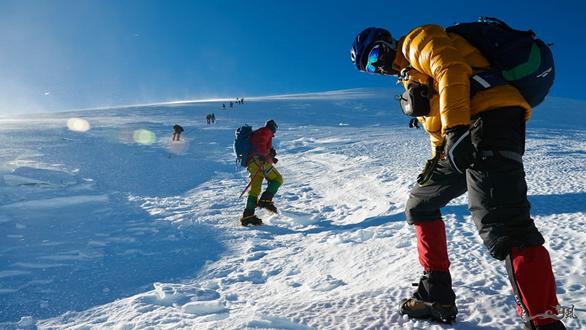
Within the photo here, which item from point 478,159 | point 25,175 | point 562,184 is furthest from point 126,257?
point 25,175

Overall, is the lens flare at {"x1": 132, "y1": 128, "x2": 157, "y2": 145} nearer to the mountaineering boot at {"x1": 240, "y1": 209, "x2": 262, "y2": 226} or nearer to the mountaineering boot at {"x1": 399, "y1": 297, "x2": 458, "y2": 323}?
the mountaineering boot at {"x1": 240, "y1": 209, "x2": 262, "y2": 226}

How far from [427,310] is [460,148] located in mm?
958

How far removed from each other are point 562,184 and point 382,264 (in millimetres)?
3573

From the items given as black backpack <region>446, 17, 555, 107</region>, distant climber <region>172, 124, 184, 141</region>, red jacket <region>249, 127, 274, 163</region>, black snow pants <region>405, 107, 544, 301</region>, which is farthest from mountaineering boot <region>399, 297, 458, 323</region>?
distant climber <region>172, 124, 184, 141</region>

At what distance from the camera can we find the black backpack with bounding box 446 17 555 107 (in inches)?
77.4

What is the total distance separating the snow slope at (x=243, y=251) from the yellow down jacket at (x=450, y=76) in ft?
3.66

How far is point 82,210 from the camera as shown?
23.4ft

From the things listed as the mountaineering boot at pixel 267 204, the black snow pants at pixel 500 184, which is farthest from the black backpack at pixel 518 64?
the mountaineering boot at pixel 267 204

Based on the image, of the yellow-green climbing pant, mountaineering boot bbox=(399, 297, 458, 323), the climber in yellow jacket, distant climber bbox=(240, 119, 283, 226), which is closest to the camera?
the climber in yellow jacket

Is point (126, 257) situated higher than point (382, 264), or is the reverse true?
point (382, 264)

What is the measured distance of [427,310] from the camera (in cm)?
222

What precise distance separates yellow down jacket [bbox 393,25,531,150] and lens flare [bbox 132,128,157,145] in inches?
728

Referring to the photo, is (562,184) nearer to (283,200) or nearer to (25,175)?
(283,200)

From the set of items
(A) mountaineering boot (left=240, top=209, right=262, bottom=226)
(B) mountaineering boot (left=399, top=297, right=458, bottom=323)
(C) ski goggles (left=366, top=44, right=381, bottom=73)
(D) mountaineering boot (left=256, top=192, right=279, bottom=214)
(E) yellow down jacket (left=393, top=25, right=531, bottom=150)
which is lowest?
(A) mountaineering boot (left=240, top=209, right=262, bottom=226)
